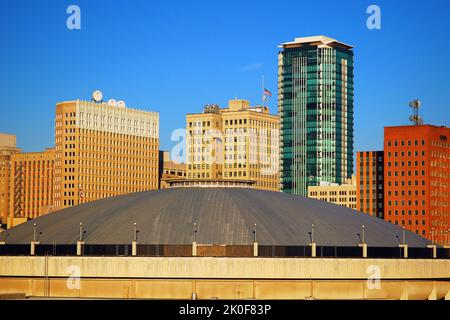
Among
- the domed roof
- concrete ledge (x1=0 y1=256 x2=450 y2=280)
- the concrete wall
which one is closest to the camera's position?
the concrete wall

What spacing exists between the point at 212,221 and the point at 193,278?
48.6ft

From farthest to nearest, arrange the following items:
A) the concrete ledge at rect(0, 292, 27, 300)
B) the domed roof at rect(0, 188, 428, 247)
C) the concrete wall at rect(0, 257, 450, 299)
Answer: the domed roof at rect(0, 188, 428, 247) < the concrete wall at rect(0, 257, 450, 299) < the concrete ledge at rect(0, 292, 27, 300)

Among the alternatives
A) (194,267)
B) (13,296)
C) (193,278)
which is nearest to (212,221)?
(194,267)

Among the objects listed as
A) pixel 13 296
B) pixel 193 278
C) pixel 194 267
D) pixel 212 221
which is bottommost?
pixel 13 296

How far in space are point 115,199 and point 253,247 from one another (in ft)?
130

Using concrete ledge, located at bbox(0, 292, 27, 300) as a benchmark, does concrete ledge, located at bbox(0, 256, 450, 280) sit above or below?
above

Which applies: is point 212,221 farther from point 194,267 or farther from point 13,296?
point 13,296

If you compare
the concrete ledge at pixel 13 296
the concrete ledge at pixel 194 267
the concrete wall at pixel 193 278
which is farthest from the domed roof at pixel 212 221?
the concrete ledge at pixel 13 296

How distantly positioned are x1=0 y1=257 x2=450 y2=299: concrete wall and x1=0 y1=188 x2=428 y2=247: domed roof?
704 cm

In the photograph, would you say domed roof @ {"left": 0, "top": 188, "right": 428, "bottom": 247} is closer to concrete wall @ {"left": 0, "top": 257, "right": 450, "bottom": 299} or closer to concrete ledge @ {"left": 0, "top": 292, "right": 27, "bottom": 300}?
concrete wall @ {"left": 0, "top": 257, "right": 450, "bottom": 299}

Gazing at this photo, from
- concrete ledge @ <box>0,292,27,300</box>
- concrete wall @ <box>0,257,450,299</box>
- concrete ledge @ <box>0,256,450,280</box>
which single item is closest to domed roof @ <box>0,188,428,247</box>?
concrete ledge @ <box>0,256,450,280</box>

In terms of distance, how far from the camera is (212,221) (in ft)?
410

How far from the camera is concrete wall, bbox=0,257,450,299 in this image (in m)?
112

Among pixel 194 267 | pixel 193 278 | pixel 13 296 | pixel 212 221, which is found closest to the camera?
pixel 13 296
